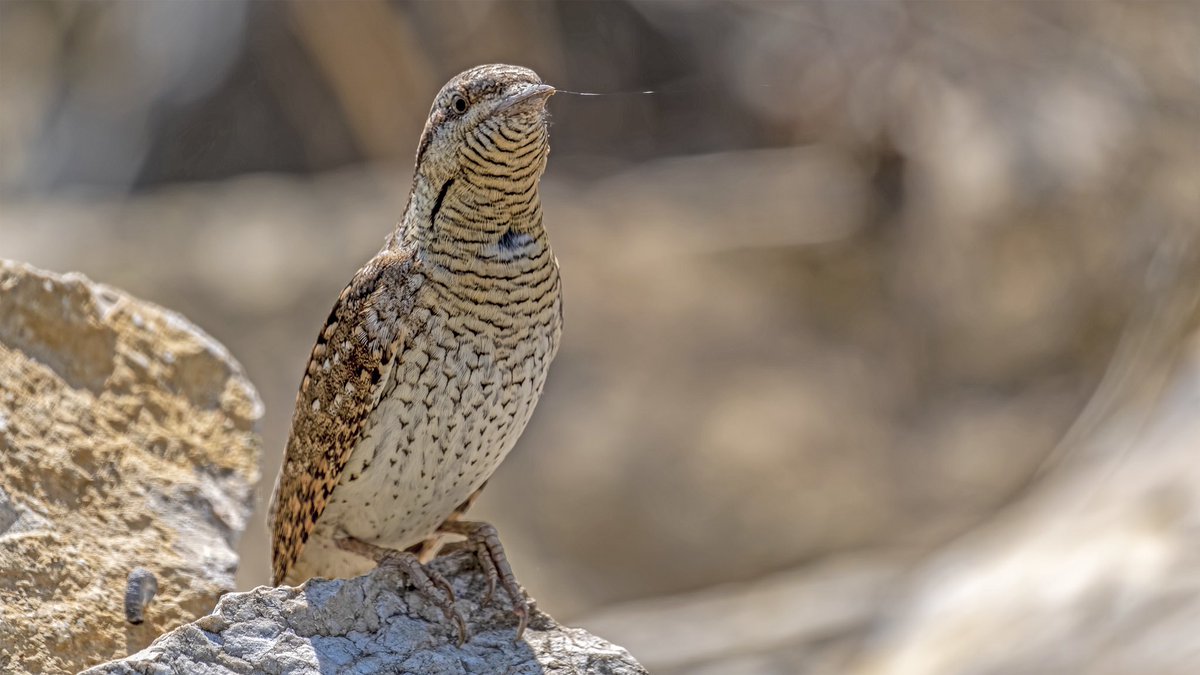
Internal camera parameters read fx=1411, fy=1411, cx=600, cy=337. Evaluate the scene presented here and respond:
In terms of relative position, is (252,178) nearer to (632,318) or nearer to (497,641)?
(632,318)

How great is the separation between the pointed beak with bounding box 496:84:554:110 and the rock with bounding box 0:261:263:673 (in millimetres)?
1434

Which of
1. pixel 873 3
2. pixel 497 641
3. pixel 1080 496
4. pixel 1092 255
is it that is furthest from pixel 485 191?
pixel 873 3

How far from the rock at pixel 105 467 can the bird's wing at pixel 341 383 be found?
0.93 feet

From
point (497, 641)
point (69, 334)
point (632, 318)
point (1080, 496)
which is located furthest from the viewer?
point (632, 318)

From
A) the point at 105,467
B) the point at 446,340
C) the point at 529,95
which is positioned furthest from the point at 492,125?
the point at 105,467

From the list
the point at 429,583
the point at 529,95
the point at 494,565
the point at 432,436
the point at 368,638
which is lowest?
the point at 368,638

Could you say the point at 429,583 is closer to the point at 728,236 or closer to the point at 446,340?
the point at 446,340

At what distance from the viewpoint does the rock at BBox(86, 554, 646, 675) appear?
302 centimetres

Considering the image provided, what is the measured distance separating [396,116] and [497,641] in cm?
761

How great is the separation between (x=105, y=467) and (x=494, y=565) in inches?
43.4

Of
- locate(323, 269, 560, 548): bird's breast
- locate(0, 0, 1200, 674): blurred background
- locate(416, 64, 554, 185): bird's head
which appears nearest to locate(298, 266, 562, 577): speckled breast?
locate(323, 269, 560, 548): bird's breast

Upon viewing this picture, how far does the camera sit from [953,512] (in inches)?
357

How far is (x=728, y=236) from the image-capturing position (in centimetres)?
998

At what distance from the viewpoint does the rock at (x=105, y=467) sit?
340cm
